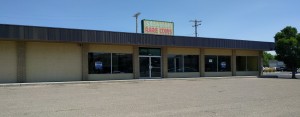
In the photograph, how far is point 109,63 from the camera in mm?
23906

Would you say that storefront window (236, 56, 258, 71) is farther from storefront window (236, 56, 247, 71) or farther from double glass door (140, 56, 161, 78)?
double glass door (140, 56, 161, 78)

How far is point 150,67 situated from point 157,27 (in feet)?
31.8

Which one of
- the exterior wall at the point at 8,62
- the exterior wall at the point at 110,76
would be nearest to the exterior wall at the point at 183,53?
the exterior wall at the point at 110,76

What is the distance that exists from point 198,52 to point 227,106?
1901 centimetres

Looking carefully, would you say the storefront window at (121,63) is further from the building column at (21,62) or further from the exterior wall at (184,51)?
the building column at (21,62)

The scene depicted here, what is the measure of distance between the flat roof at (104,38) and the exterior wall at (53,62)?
1.54m

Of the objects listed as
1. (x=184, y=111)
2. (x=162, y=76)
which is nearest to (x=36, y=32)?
(x=162, y=76)

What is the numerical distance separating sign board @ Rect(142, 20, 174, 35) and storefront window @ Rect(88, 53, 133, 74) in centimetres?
938

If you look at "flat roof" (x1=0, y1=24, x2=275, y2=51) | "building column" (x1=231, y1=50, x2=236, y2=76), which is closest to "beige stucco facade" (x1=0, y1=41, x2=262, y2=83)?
"flat roof" (x1=0, y1=24, x2=275, y2=51)

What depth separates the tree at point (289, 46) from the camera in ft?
96.6

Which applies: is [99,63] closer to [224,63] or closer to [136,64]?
[136,64]

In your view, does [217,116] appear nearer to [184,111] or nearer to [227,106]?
[184,111]

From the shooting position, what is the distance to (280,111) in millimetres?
9055

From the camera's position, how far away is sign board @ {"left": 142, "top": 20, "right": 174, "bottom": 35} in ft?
111
